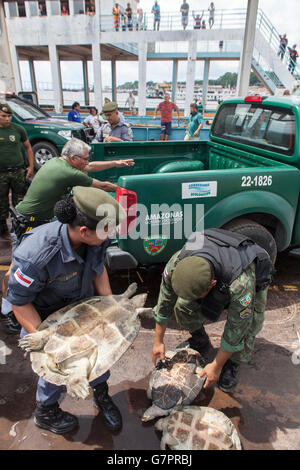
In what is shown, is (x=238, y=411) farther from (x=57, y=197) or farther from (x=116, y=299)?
(x=57, y=197)

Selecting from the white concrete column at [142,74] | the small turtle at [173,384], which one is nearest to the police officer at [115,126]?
the small turtle at [173,384]

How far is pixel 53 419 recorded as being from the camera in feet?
6.42

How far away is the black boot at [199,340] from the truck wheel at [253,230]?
1048 millimetres

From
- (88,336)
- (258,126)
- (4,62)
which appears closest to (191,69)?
(4,62)

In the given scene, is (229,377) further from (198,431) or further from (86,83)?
(86,83)

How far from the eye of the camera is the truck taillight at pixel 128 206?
258 cm

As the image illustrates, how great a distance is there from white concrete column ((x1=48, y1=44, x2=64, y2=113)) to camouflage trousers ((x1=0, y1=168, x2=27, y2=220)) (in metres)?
17.5

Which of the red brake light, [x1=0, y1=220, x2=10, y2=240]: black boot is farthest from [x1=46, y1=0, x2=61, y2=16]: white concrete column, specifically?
the red brake light

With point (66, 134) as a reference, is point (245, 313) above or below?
below

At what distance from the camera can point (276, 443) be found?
1956 millimetres

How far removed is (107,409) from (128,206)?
4.84 ft

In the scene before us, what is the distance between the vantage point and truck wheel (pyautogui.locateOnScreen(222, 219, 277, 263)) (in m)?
3.07

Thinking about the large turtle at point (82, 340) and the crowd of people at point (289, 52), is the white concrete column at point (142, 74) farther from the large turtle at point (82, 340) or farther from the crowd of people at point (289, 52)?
the large turtle at point (82, 340)

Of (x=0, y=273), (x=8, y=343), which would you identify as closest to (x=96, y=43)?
(x=0, y=273)
